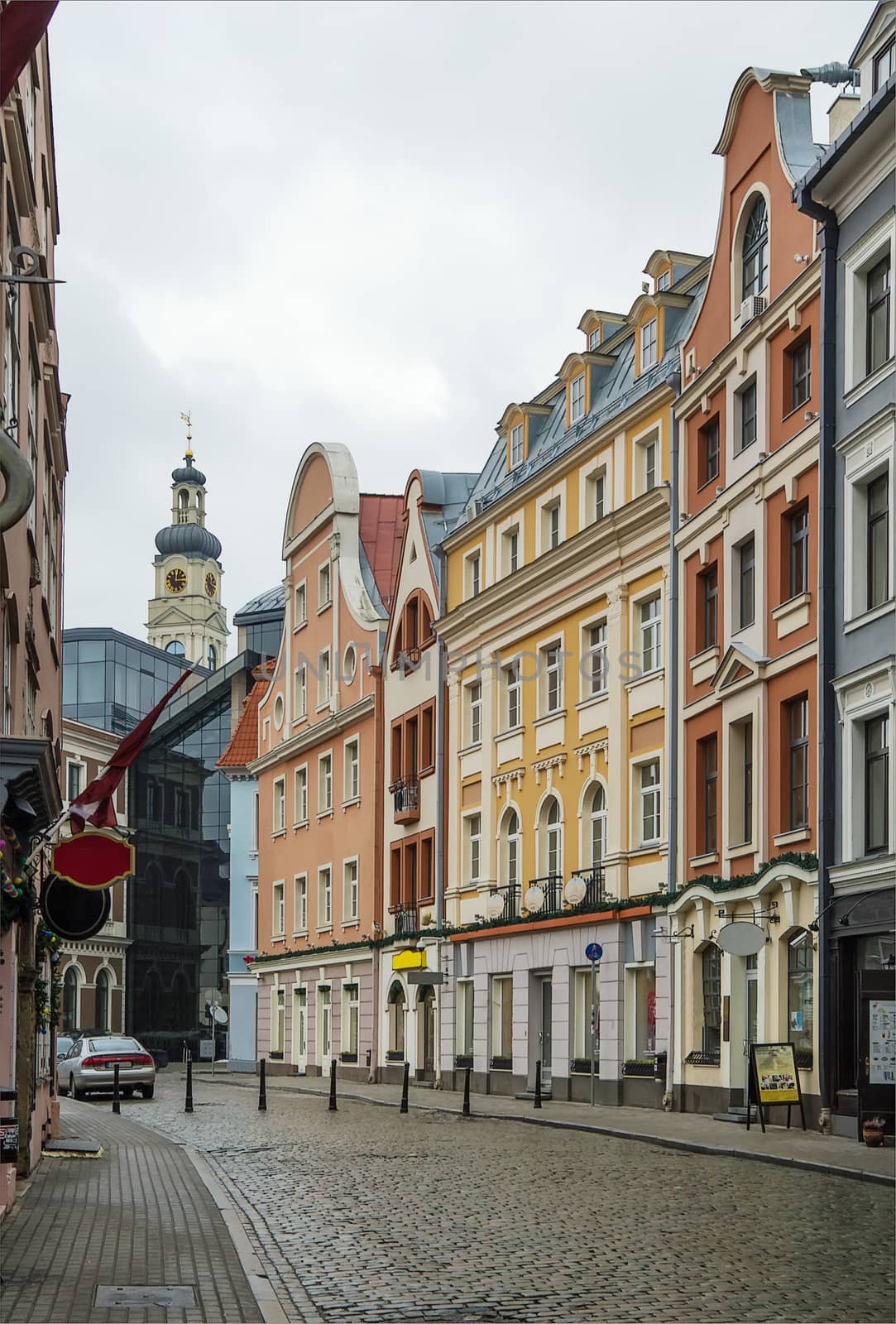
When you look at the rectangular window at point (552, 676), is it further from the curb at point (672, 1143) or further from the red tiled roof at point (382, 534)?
the red tiled roof at point (382, 534)

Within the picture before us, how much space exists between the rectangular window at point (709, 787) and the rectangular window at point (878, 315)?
802cm

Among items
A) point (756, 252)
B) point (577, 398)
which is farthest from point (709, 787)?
point (577, 398)

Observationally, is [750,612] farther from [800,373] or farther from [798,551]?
[800,373]

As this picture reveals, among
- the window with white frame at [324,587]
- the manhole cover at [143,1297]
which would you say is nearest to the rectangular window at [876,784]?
the manhole cover at [143,1297]

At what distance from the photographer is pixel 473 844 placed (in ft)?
147

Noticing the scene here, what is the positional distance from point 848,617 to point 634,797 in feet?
32.7

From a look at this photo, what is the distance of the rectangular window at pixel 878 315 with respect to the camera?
26219mm

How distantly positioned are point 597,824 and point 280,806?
25.2 metres

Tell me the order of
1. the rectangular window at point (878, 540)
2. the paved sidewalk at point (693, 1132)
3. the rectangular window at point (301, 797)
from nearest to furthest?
the paved sidewalk at point (693, 1132) < the rectangular window at point (878, 540) < the rectangular window at point (301, 797)

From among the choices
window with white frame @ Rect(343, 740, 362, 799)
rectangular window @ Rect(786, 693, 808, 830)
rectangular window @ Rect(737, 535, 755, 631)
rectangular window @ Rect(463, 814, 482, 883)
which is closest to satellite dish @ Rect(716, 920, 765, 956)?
rectangular window @ Rect(786, 693, 808, 830)

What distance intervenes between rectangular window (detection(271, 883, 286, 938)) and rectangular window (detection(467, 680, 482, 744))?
1693 centimetres

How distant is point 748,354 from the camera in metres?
31.2

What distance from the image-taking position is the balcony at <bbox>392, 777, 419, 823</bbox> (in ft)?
158

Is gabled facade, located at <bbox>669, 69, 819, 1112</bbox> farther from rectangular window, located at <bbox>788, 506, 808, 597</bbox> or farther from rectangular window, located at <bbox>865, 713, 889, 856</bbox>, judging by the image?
rectangular window, located at <bbox>865, 713, 889, 856</bbox>
